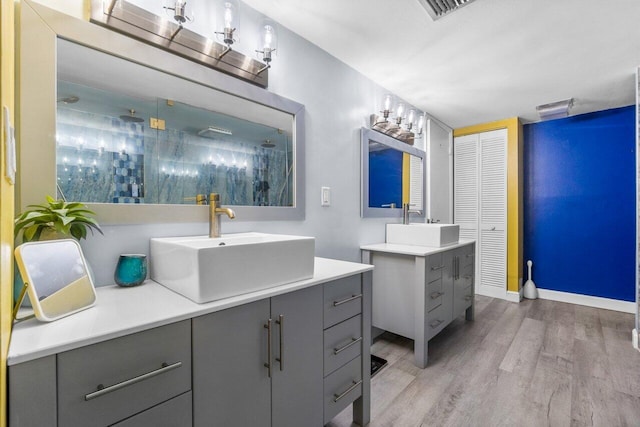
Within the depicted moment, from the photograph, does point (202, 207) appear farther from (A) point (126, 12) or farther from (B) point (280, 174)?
(A) point (126, 12)

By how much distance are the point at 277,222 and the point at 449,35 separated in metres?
1.63

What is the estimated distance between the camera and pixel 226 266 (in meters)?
0.97

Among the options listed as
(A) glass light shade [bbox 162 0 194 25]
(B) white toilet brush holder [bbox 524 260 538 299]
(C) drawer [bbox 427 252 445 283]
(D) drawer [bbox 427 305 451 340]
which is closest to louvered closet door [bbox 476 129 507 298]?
(B) white toilet brush holder [bbox 524 260 538 299]

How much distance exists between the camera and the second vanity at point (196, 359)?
25.8 inches

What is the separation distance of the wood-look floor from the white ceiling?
222 cm

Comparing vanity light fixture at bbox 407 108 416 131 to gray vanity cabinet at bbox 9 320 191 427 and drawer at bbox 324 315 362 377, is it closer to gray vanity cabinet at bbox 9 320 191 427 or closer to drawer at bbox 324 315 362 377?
drawer at bbox 324 315 362 377

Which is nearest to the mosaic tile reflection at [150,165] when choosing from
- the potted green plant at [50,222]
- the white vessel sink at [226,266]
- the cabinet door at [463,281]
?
the potted green plant at [50,222]

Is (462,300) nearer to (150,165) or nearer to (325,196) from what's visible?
(325,196)

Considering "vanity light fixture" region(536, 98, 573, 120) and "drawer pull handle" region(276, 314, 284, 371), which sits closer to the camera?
"drawer pull handle" region(276, 314, 284, 371)

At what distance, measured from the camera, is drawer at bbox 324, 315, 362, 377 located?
1252 mm

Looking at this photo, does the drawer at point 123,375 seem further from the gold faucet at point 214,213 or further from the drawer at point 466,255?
the drawer at point 466,255

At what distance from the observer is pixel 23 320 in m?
0.77

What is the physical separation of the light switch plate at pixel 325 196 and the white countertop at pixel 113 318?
36.0 inches

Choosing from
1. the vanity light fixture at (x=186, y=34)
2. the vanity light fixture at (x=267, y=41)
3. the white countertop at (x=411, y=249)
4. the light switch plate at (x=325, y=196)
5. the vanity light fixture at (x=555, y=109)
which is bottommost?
the white countertop at (x=411, y=249)
